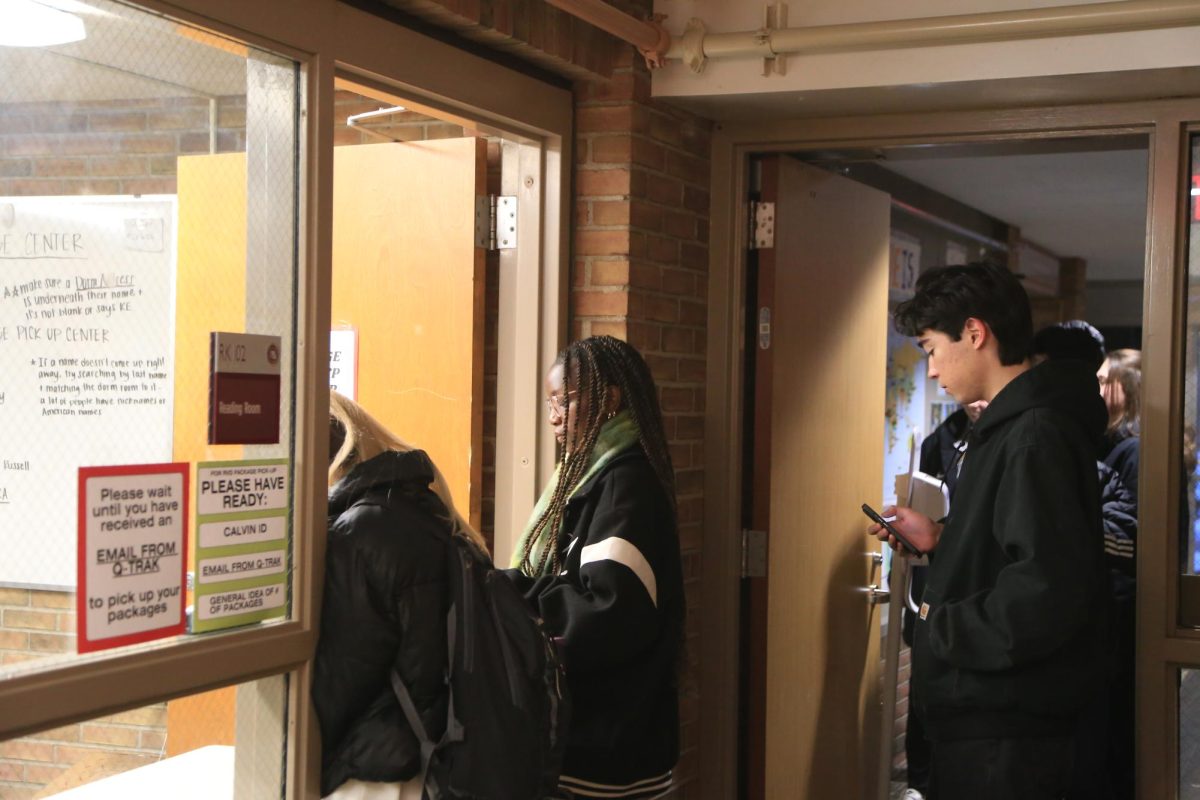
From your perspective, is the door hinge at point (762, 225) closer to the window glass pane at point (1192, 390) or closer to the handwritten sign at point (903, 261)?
the window glass pane at point (1192, 390)

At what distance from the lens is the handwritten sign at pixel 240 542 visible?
2057 mm

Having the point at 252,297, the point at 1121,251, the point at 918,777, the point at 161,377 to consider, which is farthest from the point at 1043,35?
the point at 1121,251

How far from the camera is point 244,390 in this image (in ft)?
7.07

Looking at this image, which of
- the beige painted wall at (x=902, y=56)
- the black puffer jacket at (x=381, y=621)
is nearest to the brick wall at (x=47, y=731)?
the black puffer jacket at (x=381, y=621)

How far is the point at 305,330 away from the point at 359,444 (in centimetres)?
22

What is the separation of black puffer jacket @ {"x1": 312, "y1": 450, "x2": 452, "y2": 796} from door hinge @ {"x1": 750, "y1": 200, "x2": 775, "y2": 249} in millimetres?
1616

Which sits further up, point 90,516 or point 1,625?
point 90,516

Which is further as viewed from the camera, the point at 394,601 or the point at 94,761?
the point at 394,601

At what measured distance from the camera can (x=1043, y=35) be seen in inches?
114

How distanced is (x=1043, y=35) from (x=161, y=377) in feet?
6.72

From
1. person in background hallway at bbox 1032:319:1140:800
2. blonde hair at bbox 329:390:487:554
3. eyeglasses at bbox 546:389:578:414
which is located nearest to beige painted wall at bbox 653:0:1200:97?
person in background hallway at bbox 1032:319:1140:800

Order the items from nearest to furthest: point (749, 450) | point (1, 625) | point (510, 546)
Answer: point (1, 625) → point (510, 546) → point (749, 450)

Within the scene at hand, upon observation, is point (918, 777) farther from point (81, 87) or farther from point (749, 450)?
point (81, 87)

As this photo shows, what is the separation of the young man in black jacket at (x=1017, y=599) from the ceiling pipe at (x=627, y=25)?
3.17 feet
